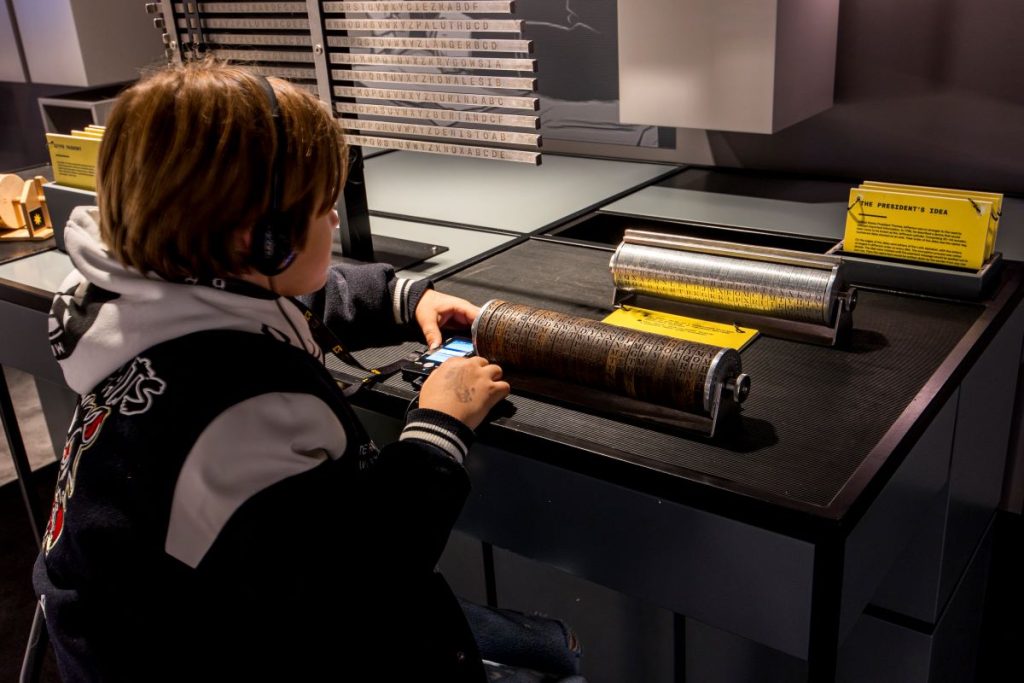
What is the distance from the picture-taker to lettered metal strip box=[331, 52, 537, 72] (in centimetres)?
145

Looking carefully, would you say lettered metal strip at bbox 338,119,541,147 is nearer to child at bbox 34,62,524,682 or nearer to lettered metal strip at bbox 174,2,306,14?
lettered metal strip at bbox 174,2,306,14

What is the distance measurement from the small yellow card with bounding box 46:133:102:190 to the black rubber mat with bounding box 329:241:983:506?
821 mm

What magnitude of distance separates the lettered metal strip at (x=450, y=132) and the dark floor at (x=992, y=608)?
1.27 m

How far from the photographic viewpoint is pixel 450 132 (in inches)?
61.6

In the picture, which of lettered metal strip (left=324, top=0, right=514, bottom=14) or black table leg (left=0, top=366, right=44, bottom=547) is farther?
black table leg (left=0, top=366, right=44, bottom=547)

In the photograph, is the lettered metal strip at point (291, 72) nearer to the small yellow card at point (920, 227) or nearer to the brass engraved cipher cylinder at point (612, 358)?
the brass engraved cipher cylinder at point (612, 358)

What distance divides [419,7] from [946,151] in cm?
113

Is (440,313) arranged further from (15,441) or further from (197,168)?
(15,441)

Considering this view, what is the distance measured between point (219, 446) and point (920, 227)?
1.03m

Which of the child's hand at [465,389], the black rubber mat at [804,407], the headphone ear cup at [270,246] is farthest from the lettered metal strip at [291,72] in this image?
the headphone ear cup at [270,246]

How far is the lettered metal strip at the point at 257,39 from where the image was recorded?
1684mm

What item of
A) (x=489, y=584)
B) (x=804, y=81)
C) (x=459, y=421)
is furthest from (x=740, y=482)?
(x=804, y=81)

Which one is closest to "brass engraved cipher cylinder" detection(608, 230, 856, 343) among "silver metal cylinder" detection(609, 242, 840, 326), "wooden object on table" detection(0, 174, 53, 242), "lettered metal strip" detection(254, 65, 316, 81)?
"silver metal cylinder" detection(609, 242, 840, 326)

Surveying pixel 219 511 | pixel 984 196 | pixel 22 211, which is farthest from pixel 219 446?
pixel 22 211
